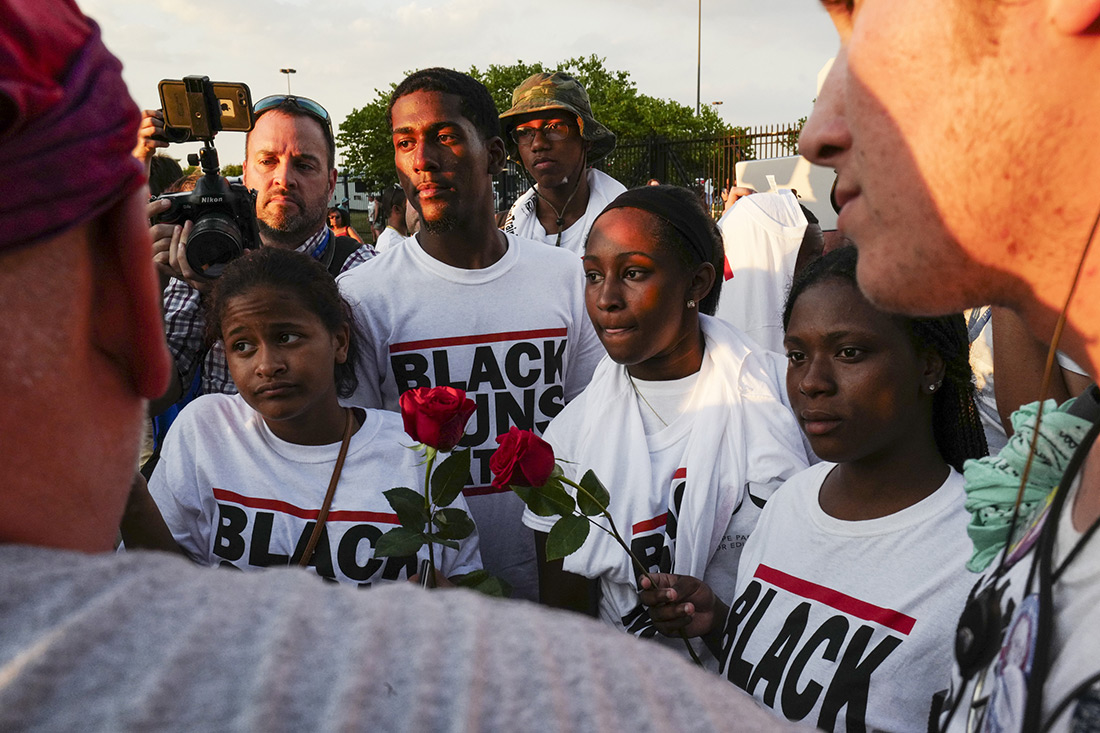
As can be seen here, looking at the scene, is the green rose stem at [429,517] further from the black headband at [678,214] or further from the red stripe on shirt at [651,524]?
the black headband at [678,214]

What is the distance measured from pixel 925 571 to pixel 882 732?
0.32 meters

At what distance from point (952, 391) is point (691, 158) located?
67.0ft

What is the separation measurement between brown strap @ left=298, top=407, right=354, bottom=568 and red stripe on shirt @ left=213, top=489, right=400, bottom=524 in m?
0.03

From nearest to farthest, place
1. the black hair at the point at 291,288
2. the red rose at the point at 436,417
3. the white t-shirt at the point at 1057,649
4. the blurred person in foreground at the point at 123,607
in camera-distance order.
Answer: the blurred person in foreground at the point at 123,607, the white t-shirt at the point at 1057,649, the red rose at the point at 436,417, the black hair at the point at 291,288

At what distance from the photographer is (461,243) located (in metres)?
3.02

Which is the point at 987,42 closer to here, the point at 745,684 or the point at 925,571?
the point at 925,571

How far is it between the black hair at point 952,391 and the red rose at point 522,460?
35.0 inches

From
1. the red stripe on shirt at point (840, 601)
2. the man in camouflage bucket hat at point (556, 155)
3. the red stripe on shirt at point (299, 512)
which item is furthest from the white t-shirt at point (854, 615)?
the man in camouflage bucket hat at point (556, 155)

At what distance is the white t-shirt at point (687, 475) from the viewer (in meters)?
2.17

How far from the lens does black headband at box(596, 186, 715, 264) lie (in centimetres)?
268

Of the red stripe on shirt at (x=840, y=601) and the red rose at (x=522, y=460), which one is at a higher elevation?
the red rose at (x=522, y=460)

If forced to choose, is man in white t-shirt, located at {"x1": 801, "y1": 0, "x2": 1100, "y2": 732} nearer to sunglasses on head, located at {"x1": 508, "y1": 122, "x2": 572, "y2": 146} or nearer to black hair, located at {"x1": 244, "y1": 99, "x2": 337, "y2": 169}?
black hair, located at {"x1": 244, "y1": 99, "x2": 337, "y2": 169}

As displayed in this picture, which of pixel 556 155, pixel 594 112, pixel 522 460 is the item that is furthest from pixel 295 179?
pixel 594 112

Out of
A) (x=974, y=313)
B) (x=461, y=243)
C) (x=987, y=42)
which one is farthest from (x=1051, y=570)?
(x=974, y=313)
